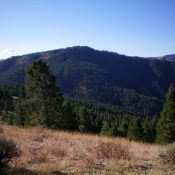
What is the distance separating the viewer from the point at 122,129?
77312mm

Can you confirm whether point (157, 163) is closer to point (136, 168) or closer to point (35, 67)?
point (136, 168)

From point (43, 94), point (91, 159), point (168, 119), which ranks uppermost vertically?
point (43, 94)

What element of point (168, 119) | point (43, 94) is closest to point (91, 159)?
point (43, 94)

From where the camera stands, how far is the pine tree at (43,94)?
1300 inches

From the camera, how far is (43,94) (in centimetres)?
3375

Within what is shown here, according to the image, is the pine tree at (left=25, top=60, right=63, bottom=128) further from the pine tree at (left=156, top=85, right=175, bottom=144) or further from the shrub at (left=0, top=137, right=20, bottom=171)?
the shrub at (left=0, top=137, right=20, bottom=171)

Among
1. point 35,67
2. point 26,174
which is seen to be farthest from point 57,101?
point 26,174

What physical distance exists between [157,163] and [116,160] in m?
1.48

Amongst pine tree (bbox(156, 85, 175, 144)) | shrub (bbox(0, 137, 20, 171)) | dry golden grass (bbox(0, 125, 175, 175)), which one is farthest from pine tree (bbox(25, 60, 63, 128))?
shrub (bbox(0, 137, 20, 171))

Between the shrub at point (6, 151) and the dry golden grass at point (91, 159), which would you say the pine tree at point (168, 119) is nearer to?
the dry golden grass at point (91, 159)

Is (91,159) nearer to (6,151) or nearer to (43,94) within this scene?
(6,151)

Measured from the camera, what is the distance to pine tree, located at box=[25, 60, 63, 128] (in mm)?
33031

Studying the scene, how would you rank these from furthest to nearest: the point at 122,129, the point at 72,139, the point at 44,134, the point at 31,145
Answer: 1. the point at 122,129
2. the point at 44,134
3. the point at 72,139
4. the point at 31,145

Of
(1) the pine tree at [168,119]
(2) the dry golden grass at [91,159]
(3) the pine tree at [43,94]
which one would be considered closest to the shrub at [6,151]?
(2) the dry golden grass at [91,159]
